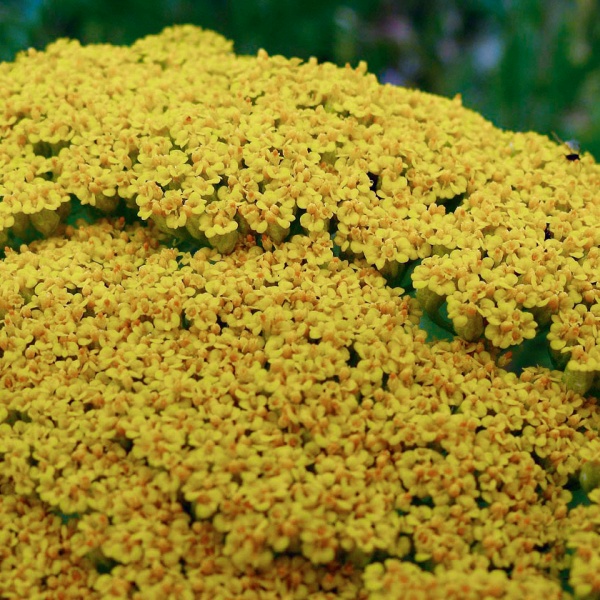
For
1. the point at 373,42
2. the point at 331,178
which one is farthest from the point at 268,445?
the point at 373,42

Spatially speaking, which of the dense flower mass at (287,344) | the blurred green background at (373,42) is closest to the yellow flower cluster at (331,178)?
the dense flower mass at (287,344)

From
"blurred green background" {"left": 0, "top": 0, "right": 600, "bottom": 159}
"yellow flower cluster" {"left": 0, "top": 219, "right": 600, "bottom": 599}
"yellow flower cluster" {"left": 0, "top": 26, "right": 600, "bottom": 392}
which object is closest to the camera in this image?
"yellow flower cluster" {"left": 0, "top": 219, "right": 600, "bottom": 599}

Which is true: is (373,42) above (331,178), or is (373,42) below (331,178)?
above

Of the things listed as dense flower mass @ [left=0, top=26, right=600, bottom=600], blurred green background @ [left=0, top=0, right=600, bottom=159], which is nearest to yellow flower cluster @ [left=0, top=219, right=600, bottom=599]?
dense flower mass @ [left=0, top=26, right=600, bottom=600]

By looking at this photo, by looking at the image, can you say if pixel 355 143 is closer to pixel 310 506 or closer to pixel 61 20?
pixel 310 506

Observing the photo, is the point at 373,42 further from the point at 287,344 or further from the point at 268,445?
the point at 268,445

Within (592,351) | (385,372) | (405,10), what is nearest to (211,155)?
(385,372)

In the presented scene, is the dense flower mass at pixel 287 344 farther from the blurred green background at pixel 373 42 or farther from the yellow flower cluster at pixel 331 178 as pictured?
the blurred green background at pixel 373 42

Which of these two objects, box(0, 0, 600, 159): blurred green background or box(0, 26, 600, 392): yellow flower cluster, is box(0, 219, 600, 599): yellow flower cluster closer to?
box(0, 26, 600, 392): yellow flower cluster
